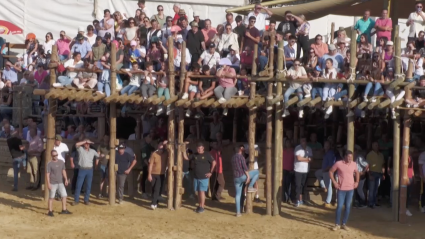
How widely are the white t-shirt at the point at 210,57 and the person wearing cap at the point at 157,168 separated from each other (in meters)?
2.28

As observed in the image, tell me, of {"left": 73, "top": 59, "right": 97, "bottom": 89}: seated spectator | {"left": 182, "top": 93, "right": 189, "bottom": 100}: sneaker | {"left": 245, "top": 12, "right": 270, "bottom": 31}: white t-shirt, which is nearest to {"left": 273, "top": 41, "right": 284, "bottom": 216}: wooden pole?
{"left": 182, "top": 93, "right": 189, "bottom": 100}: sneaker

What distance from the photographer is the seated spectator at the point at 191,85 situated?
75.7 feet

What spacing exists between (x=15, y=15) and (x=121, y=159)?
36.7 ft

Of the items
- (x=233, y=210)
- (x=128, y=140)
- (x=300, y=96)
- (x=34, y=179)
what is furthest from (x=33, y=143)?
(x=300, y=96)

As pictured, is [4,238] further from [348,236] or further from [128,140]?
[348,236]

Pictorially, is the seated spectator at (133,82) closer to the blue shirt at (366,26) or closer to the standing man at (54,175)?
the standing man at (54,175)

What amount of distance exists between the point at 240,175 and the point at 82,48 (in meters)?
6.16

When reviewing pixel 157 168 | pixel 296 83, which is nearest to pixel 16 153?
pixel 157 168

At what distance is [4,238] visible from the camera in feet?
68.8

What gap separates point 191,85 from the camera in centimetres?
2322

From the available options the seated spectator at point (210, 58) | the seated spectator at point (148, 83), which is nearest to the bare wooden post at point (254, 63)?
the seated spectator at point (210, 58)

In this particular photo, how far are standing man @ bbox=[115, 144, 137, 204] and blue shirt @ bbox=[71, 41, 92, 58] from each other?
301 centimetres

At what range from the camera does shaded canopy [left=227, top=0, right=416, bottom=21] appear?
25.0 meters

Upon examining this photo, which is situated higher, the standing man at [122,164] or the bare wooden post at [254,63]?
the bare wooden post at [254,63]
